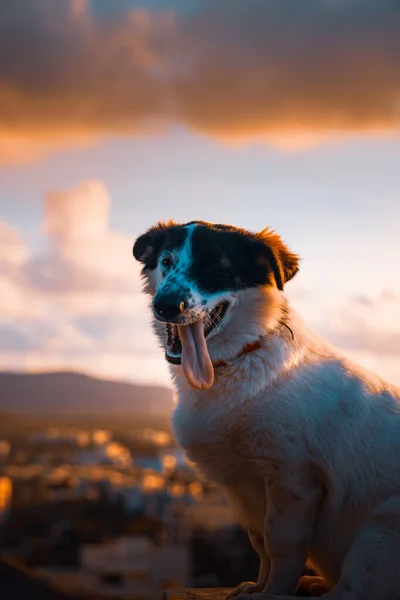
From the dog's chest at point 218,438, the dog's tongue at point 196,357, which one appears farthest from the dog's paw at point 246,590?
the dog's tongue at point 196,357

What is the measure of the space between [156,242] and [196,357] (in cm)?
92

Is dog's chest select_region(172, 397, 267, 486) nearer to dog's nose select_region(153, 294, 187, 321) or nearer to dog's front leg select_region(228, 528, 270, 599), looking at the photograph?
dog's front leg select_region(228, 528, 270, 599)

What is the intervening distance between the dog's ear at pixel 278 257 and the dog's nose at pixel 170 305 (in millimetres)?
604

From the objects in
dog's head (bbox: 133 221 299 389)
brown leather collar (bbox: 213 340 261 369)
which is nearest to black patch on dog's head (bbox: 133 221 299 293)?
dog's head (bbox: 133 221 299 389)

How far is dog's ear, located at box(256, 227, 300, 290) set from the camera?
467 cm

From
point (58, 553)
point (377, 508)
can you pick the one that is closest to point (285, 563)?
point (377, 508)

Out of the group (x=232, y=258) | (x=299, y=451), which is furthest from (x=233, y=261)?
(x=299, y=451)

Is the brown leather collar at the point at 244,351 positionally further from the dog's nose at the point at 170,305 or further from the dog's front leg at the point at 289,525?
the dog's front leg at the point at 289,525

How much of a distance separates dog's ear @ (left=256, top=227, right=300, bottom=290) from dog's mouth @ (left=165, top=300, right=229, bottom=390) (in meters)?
0.35

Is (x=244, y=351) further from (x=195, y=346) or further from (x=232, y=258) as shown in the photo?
(x=232, y=258)

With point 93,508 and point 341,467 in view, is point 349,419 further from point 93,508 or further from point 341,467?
point 93,508

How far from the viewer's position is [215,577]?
3212cm

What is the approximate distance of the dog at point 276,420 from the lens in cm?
444

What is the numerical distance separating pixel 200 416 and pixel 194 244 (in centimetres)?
101
